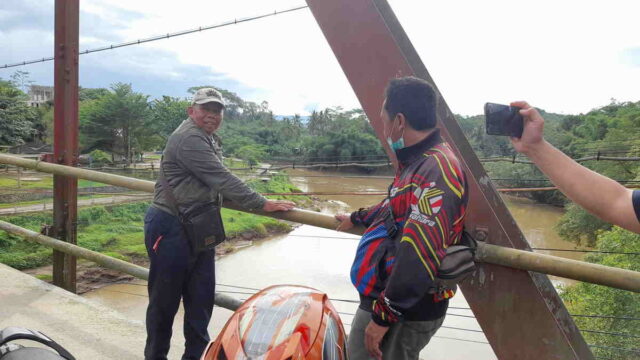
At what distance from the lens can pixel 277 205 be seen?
84.3 inches

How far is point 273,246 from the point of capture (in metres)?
25.8

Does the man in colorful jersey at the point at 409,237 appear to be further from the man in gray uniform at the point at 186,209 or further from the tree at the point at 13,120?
the tree at the point at 13,120

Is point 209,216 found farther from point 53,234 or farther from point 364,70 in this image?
point 53,234

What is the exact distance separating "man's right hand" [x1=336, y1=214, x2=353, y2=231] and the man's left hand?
47cm

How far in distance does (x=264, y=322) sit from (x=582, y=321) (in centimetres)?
1706

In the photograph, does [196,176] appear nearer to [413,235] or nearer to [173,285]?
[173,285]

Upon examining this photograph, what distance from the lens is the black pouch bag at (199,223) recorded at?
87.7 inches

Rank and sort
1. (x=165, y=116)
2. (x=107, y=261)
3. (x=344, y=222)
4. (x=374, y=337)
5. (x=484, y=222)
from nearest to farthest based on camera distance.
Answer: (x=374, y=337) < (x=484, y=222) < (x=344, y=222) < (x=107, y=261) < (x=165, y=116)

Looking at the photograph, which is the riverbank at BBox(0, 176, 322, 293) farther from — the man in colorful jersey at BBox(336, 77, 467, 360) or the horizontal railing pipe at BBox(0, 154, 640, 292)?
the man in colorful jersey at BBox(336, 77, 467, 360)

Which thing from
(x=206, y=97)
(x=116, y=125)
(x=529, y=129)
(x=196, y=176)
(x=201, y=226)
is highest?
(x=116, y=125)

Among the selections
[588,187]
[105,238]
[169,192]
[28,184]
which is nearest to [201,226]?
[169,192]

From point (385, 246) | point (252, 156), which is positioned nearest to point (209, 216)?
point (385, 246)

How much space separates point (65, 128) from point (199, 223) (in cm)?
217

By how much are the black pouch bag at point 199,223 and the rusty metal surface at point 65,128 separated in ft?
5.98
